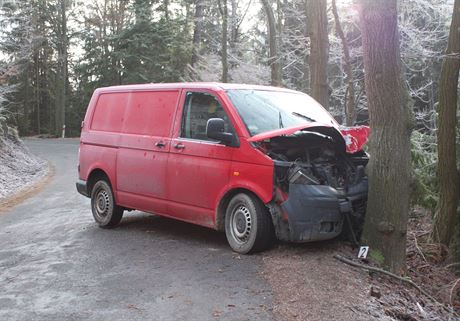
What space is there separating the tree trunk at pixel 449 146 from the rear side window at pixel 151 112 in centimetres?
457

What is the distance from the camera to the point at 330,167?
667cm

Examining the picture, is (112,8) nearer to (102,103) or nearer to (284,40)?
(284,40)

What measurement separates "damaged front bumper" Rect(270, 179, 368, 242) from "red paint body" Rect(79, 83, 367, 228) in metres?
0.25

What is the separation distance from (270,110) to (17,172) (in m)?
14.5

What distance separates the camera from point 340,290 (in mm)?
5348

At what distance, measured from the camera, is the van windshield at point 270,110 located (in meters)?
6.86

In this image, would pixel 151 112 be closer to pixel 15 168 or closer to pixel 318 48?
pixel 318 48

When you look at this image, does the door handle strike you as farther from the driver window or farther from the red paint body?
the driver window

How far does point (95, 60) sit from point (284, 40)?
19.6 meters

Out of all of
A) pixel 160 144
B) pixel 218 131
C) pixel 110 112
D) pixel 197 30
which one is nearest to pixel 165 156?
pixel 160 144

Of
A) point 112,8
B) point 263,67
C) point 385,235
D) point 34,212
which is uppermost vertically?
point 112,8

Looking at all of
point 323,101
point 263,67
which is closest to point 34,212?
point 323,101

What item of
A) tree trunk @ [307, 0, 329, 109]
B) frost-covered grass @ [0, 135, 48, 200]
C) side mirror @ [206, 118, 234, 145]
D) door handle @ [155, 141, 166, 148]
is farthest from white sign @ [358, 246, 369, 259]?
frost-covered grass @ [0, 135, 48, 200]

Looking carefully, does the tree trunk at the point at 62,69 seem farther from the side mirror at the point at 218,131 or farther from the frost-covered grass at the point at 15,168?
the side mirror at the point at 218,131
